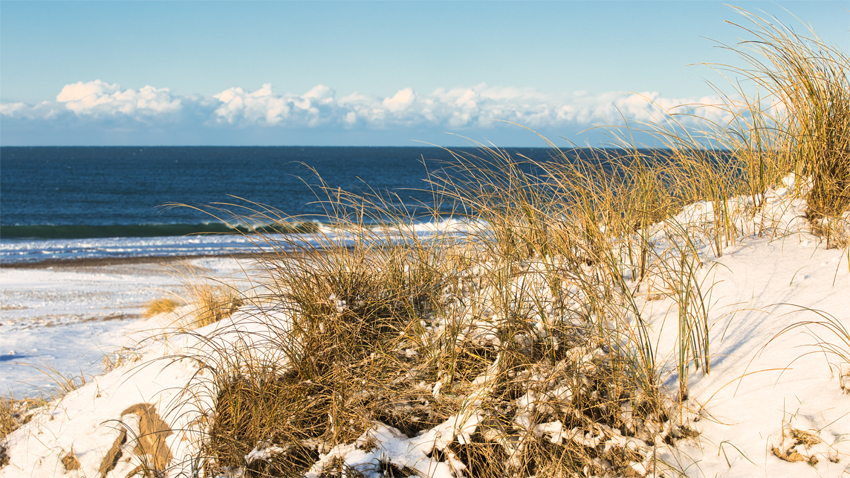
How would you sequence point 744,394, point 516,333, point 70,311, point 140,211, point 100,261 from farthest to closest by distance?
point 140,211 < point 100,261 < point 70,311 < point 516,333 < point 744,394

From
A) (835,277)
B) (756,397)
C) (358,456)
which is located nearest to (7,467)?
(358,456)

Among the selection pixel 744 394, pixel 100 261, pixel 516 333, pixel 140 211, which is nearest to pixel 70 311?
pixel 100 261

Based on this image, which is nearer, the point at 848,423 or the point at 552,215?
the point at 848,423

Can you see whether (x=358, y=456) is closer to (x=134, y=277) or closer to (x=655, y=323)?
(x=655, y=323)

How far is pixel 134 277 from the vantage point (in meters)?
11.9

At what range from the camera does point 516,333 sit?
218cm

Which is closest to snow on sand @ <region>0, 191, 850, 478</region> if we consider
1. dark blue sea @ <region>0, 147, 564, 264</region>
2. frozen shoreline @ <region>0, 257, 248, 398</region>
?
dark blue sea @ <region>0, 147, 564, 264</region>

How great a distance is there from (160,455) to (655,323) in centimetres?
265

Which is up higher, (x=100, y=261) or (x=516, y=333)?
(x=516, y=333)

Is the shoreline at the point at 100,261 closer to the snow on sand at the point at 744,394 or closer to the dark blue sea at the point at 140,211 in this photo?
the dark blue sea at the point at 140,211

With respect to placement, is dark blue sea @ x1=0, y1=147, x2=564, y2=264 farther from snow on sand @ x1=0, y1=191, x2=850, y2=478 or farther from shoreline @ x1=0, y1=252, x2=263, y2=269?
snow on sand @ x1=0, y1=191, x2=850, y2=478

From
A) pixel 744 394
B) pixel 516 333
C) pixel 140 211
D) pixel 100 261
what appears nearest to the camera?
pixel 744 394

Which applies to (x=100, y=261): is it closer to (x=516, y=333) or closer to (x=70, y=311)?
(x=70, y=311)

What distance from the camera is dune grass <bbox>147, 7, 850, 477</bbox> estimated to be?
1875 mm
